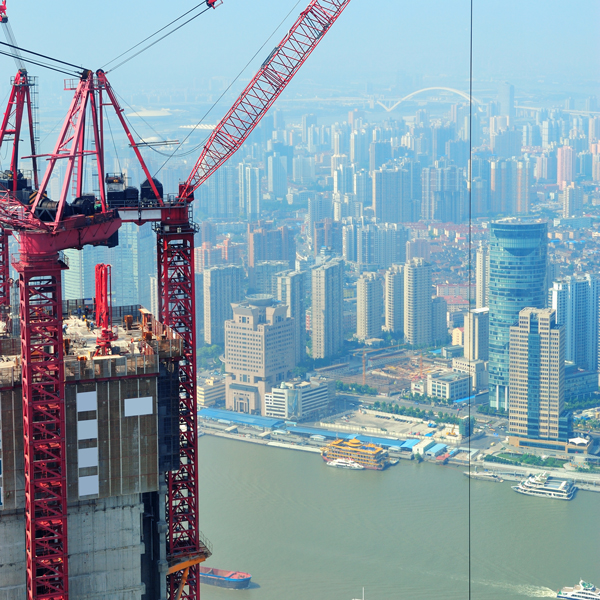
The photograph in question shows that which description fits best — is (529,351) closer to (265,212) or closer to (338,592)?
(338,592)

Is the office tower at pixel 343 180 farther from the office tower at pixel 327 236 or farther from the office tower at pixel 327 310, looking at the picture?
the office tower at pixel 327 310

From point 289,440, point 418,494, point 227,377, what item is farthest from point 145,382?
point 227,377

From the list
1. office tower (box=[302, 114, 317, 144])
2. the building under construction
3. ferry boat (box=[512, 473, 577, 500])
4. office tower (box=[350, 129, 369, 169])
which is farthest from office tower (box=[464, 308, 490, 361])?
the building under construction

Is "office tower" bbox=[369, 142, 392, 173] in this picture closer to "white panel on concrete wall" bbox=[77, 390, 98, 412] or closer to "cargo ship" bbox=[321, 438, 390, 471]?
"cargo ship" bbox=[321, 438, 390, 471]

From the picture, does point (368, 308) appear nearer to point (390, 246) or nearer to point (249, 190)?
point (390, 246)

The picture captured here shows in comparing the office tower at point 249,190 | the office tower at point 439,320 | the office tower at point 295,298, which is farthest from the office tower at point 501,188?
the office tower at point 295,298

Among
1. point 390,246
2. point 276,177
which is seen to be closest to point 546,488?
point 390,246
